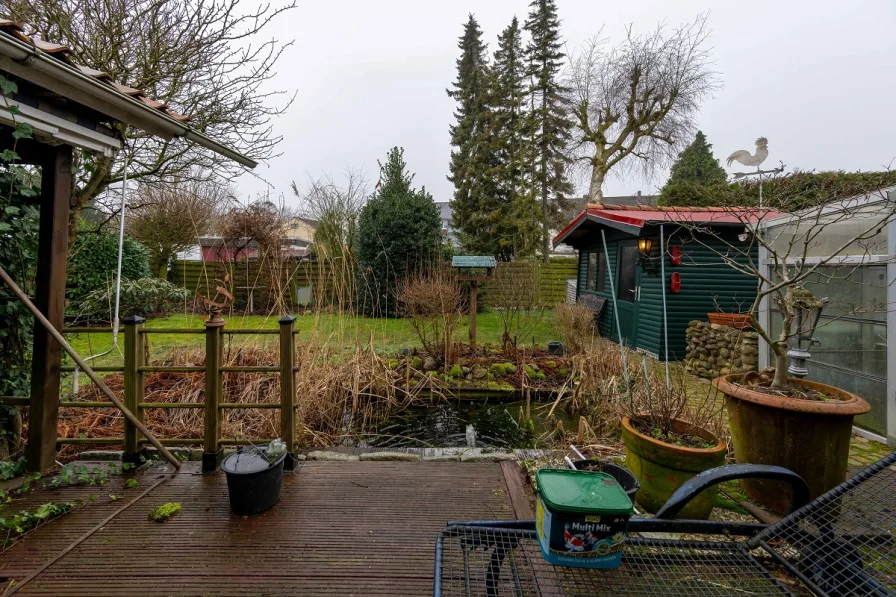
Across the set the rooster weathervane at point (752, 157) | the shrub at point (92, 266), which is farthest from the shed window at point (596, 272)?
the shrub at point (92, 266)

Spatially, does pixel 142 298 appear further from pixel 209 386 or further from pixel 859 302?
pixel 859 302

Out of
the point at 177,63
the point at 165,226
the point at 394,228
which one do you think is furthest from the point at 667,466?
the point at 165,226

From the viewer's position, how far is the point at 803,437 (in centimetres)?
202

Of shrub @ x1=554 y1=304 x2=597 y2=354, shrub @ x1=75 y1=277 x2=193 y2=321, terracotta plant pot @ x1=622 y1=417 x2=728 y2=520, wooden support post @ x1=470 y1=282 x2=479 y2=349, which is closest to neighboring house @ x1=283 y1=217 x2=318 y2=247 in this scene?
shrub @ x1=75 y1=277 x2=193 y2=321

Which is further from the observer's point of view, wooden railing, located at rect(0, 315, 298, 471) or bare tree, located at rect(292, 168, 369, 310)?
bare tree, located at rect(292, 168, 369, 310)

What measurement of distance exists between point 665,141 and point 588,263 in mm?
7157

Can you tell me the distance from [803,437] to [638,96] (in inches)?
515

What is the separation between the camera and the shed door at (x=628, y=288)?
6.40 meters

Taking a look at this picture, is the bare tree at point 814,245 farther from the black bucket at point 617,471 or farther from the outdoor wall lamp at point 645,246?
the outdoor wall lamp at point 645,246

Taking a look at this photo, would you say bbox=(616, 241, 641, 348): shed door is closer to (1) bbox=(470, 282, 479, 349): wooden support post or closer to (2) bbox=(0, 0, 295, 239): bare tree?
(1) bbox=(470, 282, 479, 349): wooden support post

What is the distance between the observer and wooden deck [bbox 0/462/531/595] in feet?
5.22

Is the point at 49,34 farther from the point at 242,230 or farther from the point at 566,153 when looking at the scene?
the point at 566,153

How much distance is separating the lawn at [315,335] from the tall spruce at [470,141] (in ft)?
20.6

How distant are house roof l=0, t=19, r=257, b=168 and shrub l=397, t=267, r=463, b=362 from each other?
2.82 meters
